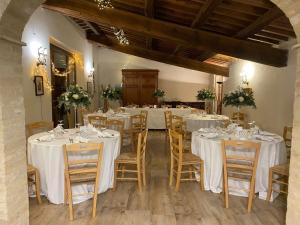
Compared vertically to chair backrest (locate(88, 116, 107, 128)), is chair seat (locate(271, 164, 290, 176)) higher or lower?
lower

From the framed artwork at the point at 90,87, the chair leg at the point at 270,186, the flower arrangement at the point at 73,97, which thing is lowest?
the chair leg at the point at 270,186

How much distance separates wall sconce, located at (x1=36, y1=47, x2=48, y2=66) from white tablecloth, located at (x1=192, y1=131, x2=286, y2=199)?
13.1 feet

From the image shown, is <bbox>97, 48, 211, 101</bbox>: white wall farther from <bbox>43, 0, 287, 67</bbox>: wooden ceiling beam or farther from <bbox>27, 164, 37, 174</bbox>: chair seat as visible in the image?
<bbox>27, 164, 37, 174</bbox>: chair seat

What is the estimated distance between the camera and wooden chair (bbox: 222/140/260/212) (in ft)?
11.3

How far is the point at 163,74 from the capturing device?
12.6m

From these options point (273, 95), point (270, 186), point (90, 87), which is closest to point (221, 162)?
point (270, 186)

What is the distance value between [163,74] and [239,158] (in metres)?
9.44

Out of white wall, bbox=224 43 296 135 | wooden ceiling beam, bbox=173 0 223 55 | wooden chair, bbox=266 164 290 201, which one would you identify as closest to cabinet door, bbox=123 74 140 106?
white wall, bbox=224 43 296 135

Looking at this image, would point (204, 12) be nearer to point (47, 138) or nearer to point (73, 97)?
point (73, 97)

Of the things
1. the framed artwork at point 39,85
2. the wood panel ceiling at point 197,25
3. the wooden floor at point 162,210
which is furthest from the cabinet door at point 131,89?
the wooden floor at point 162,210

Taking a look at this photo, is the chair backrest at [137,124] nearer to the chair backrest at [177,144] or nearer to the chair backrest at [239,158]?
the chair backrest at [177,144]

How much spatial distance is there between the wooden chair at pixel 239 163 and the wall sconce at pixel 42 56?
4.52m

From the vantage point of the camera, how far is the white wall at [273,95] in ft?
19.5

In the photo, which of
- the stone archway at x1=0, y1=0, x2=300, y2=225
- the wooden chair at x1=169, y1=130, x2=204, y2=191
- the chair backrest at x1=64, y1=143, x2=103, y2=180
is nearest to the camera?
the stone archway at x1=0, y1=0, x2=300, y2=225
